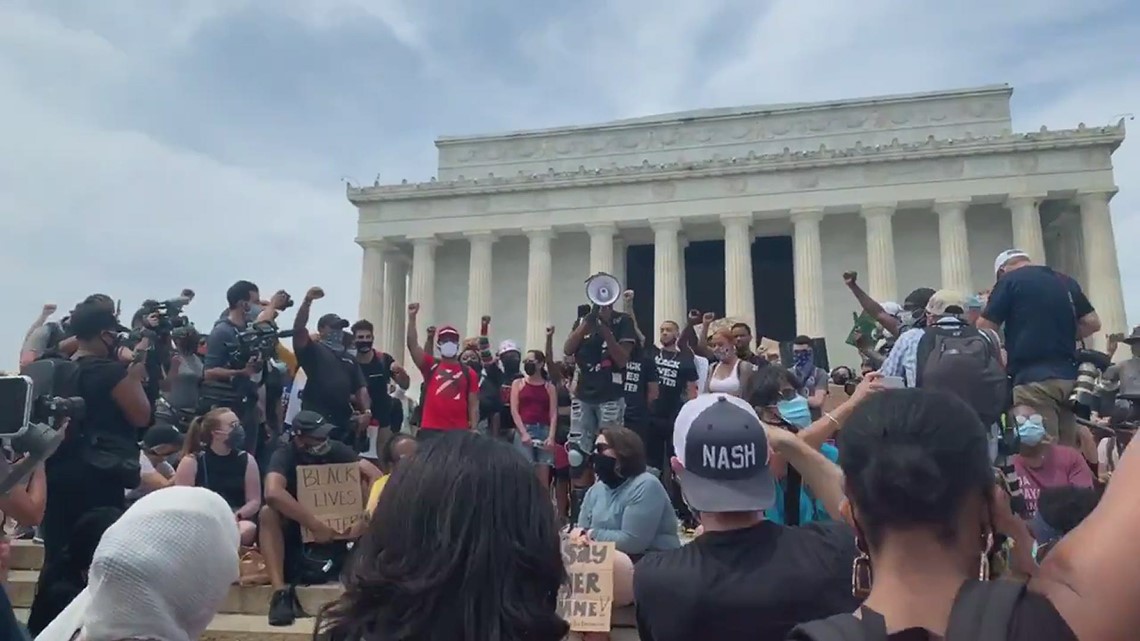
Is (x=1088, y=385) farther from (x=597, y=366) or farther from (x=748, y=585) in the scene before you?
(x=597, y=366)

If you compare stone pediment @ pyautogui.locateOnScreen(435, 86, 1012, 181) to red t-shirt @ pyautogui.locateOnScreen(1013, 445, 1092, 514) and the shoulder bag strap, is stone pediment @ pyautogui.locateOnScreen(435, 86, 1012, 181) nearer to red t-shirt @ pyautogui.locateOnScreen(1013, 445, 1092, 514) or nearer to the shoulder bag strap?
red t-shirt @ pyautogui.locateOnScreen(1013, 445, 1092, 514)

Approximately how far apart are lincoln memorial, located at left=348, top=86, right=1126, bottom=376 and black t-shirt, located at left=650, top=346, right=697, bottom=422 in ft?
82.3

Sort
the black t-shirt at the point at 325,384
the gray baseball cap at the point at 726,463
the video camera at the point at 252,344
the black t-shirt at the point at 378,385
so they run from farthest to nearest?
1. the black t-shirt at the point at 378,385
2. the video camera at the point at 252,344
3. the black t-shirt at the point at 325,384
4. the gray baseball cap at the point at 726,463

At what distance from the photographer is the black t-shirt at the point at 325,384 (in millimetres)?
8461

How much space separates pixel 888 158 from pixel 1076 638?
36102 millimetres

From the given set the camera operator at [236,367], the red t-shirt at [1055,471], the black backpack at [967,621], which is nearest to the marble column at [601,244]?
the camera operator at [236,367]

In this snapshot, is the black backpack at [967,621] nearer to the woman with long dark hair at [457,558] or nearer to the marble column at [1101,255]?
the woman with long dark hair at [457,558]

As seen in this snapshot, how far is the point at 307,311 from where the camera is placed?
873cm

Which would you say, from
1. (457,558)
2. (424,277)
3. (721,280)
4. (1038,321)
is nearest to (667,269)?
(721,280)

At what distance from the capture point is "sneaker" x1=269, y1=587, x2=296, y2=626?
5.55 meters

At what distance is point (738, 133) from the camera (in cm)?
3875

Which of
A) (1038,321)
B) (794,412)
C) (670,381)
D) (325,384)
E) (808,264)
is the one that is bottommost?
(794,412)

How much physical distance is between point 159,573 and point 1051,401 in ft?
21.5

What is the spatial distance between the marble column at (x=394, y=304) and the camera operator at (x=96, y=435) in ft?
107
